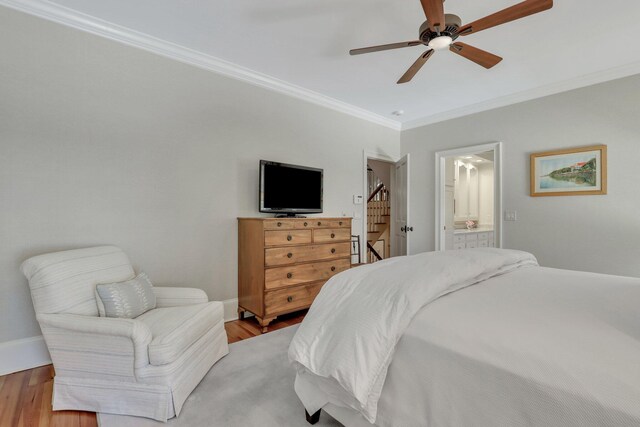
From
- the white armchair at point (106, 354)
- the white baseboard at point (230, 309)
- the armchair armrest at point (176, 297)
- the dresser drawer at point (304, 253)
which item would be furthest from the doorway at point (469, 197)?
the white armchair at point (106, 354)

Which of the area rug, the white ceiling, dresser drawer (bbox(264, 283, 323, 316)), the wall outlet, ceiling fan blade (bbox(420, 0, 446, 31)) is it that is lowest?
the area rug

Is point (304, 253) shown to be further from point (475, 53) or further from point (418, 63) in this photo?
point (475, 53)

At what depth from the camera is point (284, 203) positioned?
3180mm

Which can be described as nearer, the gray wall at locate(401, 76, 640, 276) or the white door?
the gray wall at locate(401, 76, 640, 276)

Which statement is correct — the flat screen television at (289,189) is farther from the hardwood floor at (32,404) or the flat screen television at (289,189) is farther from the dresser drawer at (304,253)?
the hardwood floor at (32,404)

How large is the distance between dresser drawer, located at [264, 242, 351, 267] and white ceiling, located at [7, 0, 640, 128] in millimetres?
1899

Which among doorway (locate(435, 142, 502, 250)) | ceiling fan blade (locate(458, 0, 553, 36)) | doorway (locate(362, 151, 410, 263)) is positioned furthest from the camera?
doorway (locate(362, 151, 410, 263))

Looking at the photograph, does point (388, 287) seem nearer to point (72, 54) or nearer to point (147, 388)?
point (147, 388)

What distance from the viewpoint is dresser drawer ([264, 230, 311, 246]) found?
2.70 metres

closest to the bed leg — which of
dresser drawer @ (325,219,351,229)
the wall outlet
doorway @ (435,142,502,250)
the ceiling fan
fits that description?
dresser drawer @ (325,219,351,229)

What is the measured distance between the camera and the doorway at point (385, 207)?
433cm

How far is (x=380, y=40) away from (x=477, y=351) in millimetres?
2558

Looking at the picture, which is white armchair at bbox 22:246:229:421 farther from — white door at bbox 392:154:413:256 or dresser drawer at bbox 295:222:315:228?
white door at bbox 392:154:413:256

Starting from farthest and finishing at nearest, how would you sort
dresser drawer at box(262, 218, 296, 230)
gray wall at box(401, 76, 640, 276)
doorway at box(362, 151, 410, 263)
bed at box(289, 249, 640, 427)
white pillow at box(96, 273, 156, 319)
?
doorway at box(362, 151, 410, 263) < gray wall at box(401, 76, 640, 276) < dresser drawer at box(262, 218, 296, 230) < white pillow at box(96, 273, 156, 319) < bed at box(289, 249, 640, 427)
